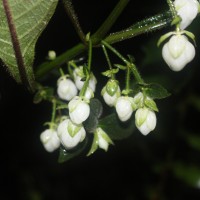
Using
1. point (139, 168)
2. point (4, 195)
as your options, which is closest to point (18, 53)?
point (4, 195)

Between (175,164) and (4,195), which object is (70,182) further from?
(175,164)

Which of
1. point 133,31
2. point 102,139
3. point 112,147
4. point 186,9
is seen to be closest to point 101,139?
point 102,139

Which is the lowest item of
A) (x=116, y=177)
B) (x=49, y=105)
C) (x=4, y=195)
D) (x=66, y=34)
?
(x=116, y=177)

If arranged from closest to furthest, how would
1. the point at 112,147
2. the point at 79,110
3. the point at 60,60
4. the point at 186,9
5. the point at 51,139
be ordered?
the point at 186,9 < the point at 79,110 < the point at 60,60 < the point at 51,139 < the point at 112,147

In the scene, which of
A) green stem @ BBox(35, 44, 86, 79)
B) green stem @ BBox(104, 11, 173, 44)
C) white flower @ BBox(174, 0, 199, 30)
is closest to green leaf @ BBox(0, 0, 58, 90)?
green stem @ BBox(35, 44, 86, 79)

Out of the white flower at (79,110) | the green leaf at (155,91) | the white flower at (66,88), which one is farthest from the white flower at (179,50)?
the white flower at (66,88)

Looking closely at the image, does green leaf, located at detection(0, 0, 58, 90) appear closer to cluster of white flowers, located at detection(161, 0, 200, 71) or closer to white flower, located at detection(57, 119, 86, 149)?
white flower, located at detection(57, 119, 86, 149)

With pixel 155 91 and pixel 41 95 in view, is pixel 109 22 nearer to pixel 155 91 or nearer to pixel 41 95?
pixel 155 91

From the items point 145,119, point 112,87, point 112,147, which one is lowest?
point 112,147
